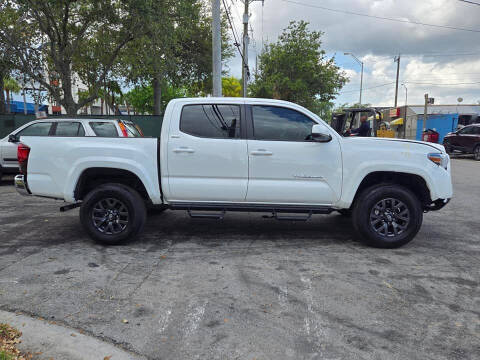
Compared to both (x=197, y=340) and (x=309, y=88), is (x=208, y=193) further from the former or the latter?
(x=309, y=88)

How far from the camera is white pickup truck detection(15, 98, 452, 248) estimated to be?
16.8 ft

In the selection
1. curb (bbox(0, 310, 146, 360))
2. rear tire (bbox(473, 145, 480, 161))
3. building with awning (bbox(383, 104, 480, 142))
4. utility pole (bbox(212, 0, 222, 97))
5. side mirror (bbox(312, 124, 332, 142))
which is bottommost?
curb (bbox(0, 310, 146, 360))

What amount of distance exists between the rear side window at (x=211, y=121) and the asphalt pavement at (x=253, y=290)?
5.12ft

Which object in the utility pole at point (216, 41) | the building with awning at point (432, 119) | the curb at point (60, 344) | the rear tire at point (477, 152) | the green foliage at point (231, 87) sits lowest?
the curb at point (60, 344)

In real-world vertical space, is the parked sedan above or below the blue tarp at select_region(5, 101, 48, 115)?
below

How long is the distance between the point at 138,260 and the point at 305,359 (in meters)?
2.66

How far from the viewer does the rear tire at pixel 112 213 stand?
5191 millimetres

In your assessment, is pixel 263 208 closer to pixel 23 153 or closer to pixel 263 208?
pixel 263 208

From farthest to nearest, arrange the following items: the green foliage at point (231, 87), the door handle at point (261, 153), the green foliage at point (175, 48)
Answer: the green foliage at point (231, 87)
the green foliage at point (175, 48)
the door handle at point (261, 153)

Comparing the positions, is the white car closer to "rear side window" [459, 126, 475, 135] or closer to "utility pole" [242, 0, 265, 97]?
"utility pole" [242, 0, 265, 97]

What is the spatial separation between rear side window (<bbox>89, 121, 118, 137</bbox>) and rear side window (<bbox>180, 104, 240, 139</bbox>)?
5.20m

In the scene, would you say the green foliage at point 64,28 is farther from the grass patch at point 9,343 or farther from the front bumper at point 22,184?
the grass patch at point 9,343

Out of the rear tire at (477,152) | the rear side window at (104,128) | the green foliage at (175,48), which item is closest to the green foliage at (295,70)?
the green foliage at (175,48)

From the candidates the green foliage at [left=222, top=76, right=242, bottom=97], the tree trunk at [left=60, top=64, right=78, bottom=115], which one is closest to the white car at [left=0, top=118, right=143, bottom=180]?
the tree trunk at [left=60, top=64, right=78, bottom=115]
